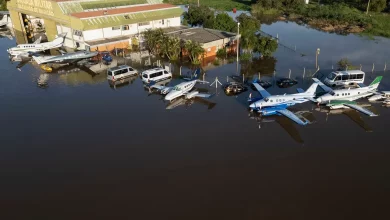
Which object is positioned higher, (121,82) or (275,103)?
(275,103)

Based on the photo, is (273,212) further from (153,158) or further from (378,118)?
(378,118)

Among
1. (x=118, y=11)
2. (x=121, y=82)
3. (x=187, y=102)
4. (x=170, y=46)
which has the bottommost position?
(x=187, y=102)

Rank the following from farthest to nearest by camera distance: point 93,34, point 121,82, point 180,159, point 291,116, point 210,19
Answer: point 210,19
point 93,34
point 121,82
point 291,116
point 180,159

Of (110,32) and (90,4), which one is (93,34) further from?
(90,4)

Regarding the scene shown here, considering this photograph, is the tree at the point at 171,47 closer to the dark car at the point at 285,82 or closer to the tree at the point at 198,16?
the dark car at the point at 285,82

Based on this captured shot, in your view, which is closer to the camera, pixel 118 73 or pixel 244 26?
pixel 118 73

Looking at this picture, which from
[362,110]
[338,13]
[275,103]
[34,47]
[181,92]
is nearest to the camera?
[362,110]

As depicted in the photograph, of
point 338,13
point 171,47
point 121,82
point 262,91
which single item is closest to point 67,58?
point 121,82

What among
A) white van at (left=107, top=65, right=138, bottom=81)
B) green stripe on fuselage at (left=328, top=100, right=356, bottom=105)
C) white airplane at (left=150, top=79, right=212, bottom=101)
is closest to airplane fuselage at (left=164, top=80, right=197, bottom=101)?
white airplane at (left=150, top=79, right=212, bottom=101)
